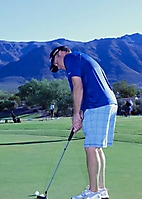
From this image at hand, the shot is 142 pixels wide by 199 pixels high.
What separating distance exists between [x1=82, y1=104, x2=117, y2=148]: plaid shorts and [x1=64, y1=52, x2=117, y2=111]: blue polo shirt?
0.23ft

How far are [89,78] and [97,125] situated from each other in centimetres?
56

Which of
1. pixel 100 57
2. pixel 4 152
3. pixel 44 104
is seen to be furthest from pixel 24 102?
pixel 100 57

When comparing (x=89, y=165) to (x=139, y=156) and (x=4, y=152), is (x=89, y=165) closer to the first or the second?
(x=139, y=156)

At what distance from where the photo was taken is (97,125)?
4977 mm

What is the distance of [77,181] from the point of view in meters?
5.89

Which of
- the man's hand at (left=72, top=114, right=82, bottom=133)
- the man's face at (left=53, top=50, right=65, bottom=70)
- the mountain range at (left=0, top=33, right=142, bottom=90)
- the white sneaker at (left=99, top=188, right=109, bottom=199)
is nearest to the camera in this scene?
the white sneaker at (left=99, top=188, right=109, bottom=199)

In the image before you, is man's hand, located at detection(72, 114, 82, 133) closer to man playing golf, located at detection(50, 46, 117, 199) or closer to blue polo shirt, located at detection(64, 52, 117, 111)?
man playing golf, located at detection(50, 46, 117, 199)

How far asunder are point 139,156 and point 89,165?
3.38 metres

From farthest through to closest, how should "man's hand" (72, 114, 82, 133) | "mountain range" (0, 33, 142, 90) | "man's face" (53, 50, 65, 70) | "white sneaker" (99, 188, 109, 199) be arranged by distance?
"mountain range" (0, 33, 142, 90) → "man's face" (53, 50, 65, 70) → "man's hand" (72, 114, 82, 133) → "white sneaker" (99, 188, 109, 199)

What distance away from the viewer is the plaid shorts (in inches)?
195

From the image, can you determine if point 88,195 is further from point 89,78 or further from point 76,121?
point 89,78

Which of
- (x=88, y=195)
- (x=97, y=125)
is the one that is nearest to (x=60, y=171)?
(x=88, y=195)

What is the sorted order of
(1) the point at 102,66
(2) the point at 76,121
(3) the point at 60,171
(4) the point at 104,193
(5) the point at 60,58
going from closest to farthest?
(4) the point at 104,193, (2) the point at 76,121, (5) the point at 60,58, (3) the point at 60,171, (1) the point at 102,66

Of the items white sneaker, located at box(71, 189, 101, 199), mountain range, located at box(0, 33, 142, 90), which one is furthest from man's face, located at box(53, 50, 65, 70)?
mountain range, located at box(0, 33, 142, 90)
